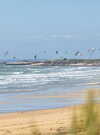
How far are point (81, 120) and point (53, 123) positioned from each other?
7766mm

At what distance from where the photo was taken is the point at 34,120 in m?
11.8

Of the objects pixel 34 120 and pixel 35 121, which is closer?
pixel 35 121

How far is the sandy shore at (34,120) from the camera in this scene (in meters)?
9.62

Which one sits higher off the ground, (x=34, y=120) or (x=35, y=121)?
(x=35, y=121)

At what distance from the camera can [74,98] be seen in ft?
62.8

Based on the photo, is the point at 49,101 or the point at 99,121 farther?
the point at 49,101

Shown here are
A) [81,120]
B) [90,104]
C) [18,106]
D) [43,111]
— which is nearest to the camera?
[90,104]

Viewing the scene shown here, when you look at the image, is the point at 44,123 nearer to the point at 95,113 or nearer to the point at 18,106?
the point at 18,106

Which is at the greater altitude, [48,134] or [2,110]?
[48,134]

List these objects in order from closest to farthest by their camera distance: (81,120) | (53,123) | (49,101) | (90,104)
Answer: (90,104) < (81,120) < (53,123) < (49,101)

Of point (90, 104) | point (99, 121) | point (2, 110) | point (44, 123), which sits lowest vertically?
point (2, 110)

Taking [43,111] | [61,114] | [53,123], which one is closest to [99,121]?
[53,123]

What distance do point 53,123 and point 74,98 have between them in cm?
849

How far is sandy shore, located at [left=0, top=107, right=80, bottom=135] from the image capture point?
31.6ft
